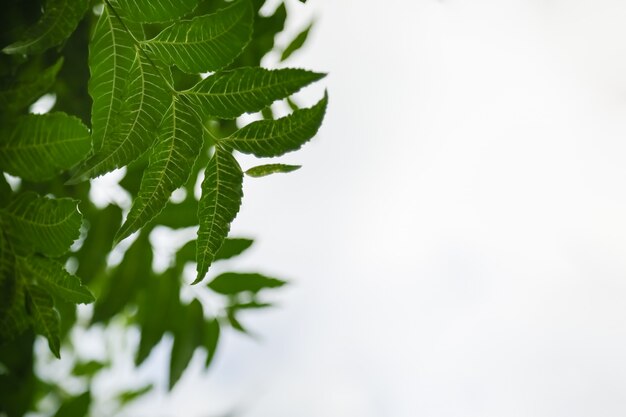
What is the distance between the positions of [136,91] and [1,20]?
1.47ft

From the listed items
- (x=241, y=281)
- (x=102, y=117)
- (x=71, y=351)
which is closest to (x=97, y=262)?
(x=241, y=281)

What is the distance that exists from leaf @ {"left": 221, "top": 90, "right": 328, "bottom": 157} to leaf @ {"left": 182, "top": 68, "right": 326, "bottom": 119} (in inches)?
0.9

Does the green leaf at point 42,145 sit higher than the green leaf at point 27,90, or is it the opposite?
the green leaf at point 27,90

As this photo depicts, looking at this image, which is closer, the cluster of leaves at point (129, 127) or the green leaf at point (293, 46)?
the cluster of leaves at point (129, 127)

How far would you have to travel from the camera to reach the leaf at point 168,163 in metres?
0.63

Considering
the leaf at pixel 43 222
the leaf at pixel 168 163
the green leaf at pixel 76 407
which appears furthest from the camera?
the green leaf at pixel 76 407

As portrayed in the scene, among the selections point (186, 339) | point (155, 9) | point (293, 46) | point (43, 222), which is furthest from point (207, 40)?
point (186, 339)

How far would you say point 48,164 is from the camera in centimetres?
78

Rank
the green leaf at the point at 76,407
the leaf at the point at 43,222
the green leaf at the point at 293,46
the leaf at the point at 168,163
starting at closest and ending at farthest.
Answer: the leaf at the point at 168,163 → the leaf at the point at 43,222 → the green leaf at the point at 76,407 → the green leaf at the point at 293,46

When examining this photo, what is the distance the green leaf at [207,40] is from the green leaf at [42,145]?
0.15 m

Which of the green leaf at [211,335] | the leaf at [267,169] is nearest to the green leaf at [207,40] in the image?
the leaf at [267,169]

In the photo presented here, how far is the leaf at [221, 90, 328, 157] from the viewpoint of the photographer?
27.1 inches

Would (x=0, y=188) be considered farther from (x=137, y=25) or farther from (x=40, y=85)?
(x=137, y=25)

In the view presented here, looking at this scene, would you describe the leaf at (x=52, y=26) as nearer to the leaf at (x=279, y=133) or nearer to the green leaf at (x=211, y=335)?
the leaf at (x=279, y=133)
